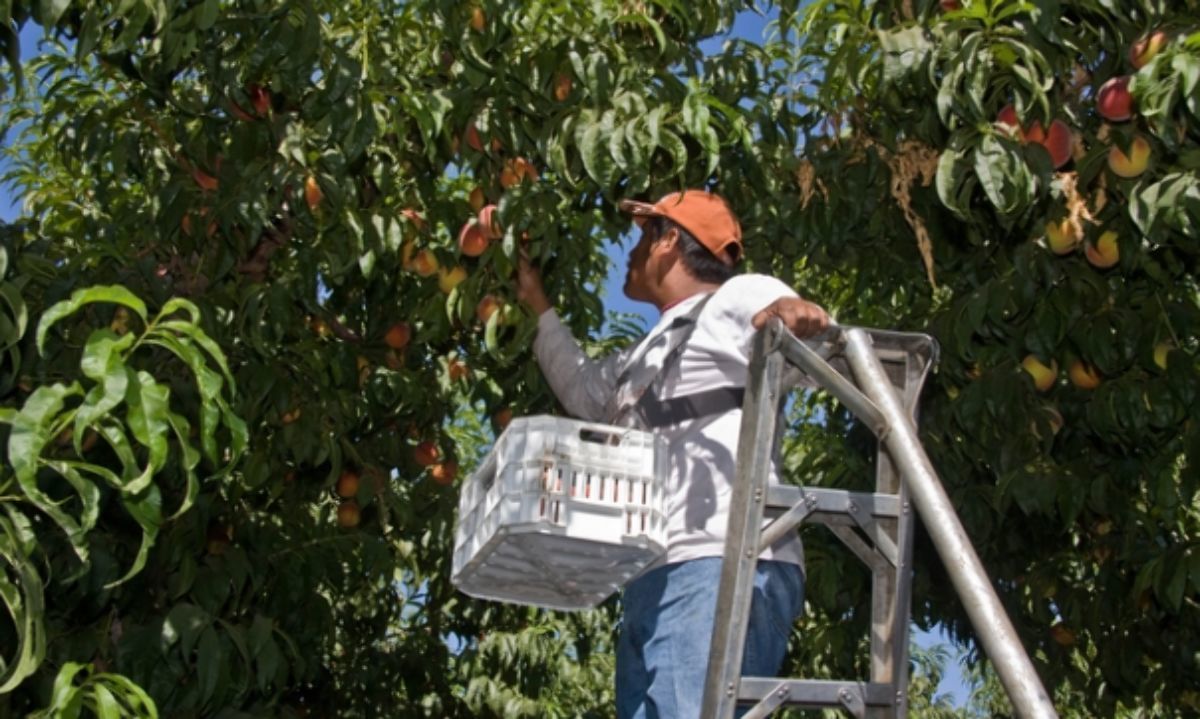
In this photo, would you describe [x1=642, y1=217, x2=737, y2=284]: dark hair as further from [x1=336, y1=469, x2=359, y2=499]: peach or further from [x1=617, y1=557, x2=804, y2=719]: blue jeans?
[x1=336, y1=469, x2=359, y2=499]: peach

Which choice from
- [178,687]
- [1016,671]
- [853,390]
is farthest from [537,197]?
[1016,671]

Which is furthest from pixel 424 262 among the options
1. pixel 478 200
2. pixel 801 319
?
pixel 801 319

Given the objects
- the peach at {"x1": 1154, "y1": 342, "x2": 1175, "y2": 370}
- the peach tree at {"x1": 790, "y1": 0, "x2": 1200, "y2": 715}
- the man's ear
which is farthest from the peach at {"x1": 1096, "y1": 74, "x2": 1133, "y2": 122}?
the man's ear

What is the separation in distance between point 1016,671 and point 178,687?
2447 millimetres

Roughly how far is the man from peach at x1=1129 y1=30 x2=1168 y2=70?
1.23 metres

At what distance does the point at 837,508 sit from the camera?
2443mm

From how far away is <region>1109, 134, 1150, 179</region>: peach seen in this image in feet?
12.6

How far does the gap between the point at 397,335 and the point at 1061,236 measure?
1.90m

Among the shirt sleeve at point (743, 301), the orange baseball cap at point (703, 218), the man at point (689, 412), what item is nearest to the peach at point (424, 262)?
the man at point (689, 412)

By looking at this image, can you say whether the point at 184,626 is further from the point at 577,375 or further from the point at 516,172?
the point at 516,172

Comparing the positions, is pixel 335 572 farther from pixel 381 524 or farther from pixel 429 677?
pixel 429 677

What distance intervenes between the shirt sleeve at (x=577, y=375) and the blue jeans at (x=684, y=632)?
45 cm

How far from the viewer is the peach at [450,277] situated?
4426mm

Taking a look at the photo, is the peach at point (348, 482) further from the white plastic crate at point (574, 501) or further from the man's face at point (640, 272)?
the white plastic crate at point (574, 501)
